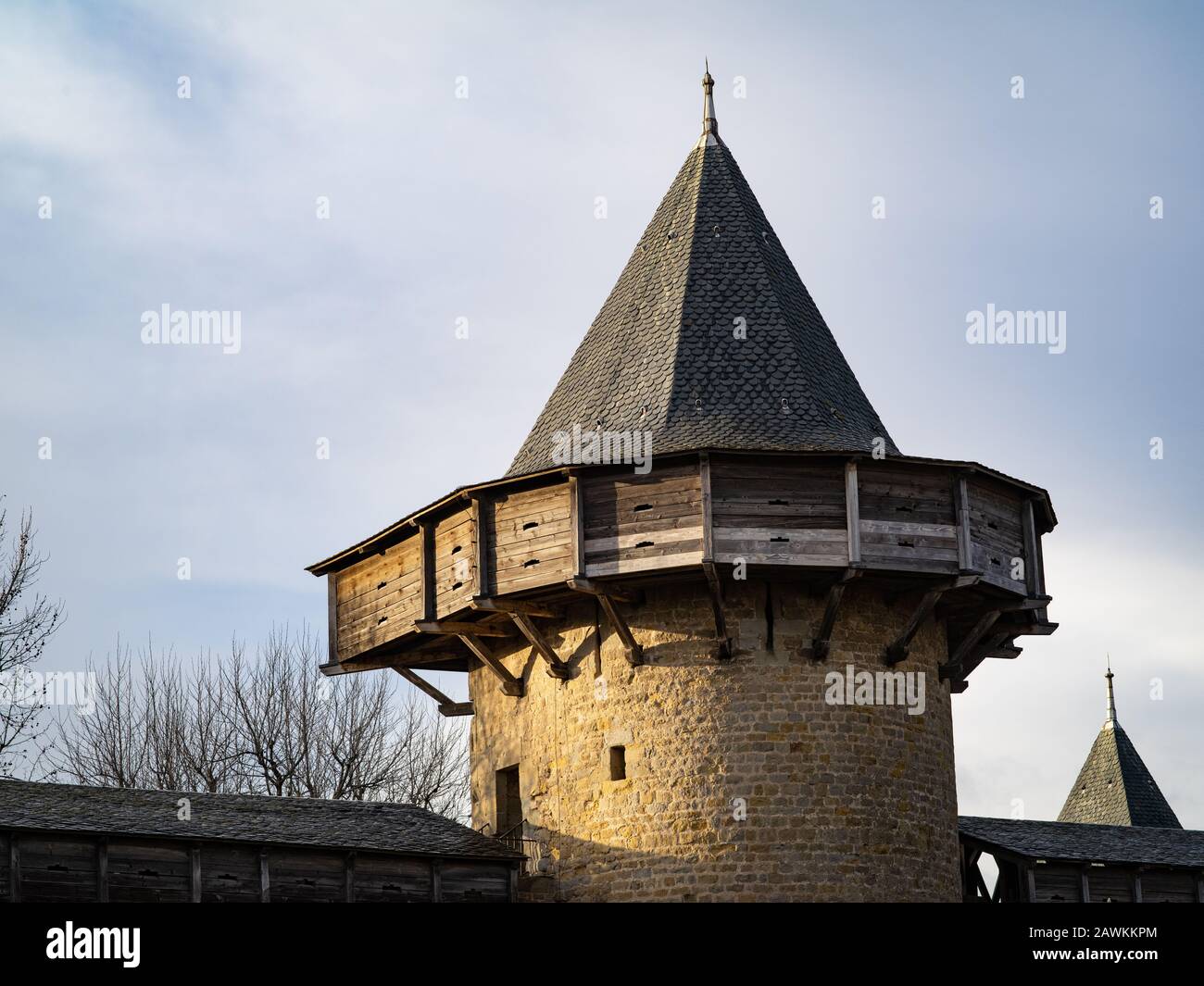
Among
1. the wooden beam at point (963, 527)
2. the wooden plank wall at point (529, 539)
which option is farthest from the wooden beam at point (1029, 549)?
the wooden plank wall at point (529, 539)

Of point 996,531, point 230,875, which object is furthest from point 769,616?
point 230,875

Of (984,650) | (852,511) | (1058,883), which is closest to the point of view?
(852,511)

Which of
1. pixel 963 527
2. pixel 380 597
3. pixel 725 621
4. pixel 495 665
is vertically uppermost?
pixel 963 527

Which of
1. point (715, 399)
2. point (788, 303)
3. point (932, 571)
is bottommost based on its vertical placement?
point (932, 571)

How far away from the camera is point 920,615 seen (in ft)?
60.1

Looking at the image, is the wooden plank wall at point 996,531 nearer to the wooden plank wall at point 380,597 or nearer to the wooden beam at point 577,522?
the wooden beam at point 577,522

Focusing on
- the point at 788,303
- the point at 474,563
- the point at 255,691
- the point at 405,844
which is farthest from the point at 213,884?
the point at 255,691

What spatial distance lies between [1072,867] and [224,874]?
8829 millimetres

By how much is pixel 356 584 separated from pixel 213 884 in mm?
4383

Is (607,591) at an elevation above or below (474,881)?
above

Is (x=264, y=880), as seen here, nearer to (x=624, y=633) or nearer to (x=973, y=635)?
(x=624, y=633)

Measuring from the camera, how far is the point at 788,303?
2084 centimetres
